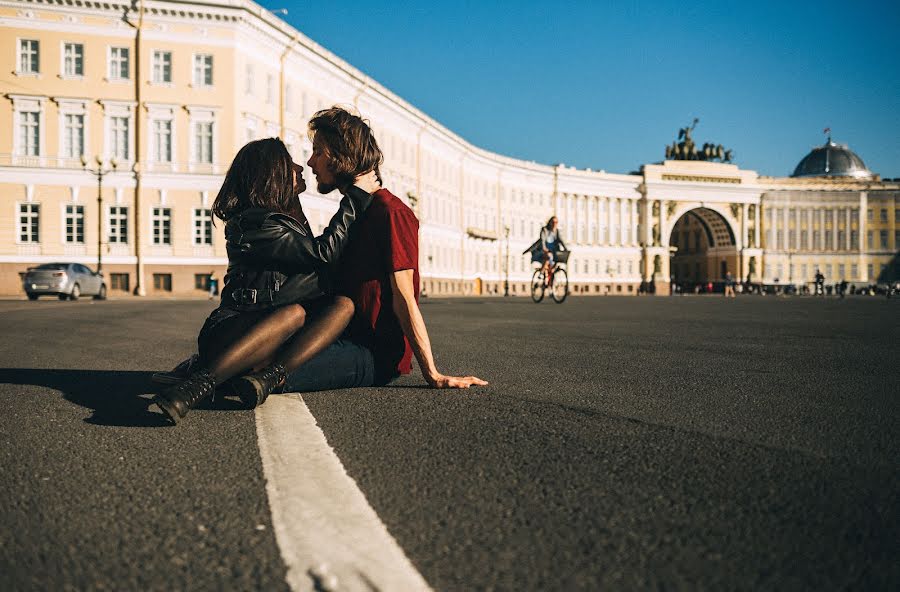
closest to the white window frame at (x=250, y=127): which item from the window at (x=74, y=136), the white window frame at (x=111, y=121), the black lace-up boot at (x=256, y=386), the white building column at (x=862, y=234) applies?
the white window frame at (x=111, y=121)

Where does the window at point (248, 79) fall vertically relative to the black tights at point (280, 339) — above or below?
above

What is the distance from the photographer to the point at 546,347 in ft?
25.1

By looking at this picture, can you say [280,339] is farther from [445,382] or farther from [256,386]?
[445,382]

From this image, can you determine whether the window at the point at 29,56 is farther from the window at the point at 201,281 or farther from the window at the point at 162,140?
the window at the point at 201,281

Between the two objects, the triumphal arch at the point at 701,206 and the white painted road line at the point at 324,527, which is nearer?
the white painted road line at the point at 324,527

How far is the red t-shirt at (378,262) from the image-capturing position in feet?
13.6

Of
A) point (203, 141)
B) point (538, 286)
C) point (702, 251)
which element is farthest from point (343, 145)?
point (702, 251)

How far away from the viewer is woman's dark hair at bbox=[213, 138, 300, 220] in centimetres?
400

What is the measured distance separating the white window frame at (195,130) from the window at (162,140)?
95 cm

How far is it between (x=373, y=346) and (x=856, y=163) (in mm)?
123897

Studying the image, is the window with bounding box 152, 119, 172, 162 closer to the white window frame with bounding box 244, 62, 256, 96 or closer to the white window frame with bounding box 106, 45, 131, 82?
the white window frame with bounding box 106, 45, 131, 82

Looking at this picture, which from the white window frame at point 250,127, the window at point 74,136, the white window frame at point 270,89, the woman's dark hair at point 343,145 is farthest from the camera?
the white window frame at point 270,89

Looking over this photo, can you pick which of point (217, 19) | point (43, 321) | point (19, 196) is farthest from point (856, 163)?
point (43, 321)

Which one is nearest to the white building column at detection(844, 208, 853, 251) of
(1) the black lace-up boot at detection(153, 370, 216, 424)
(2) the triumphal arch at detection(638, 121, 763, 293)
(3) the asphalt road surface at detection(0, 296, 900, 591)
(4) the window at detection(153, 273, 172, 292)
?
(2) the triumphal arch at detection(638, 121, 763, 293)
